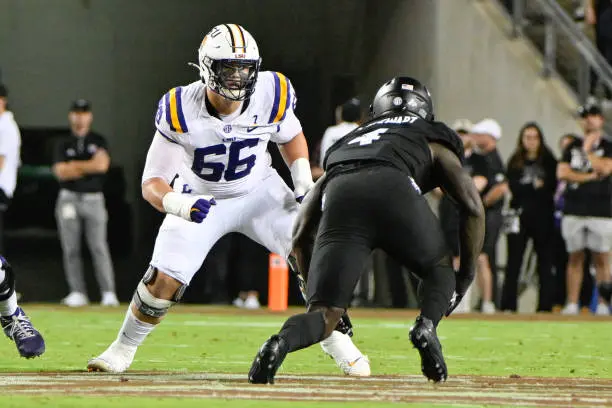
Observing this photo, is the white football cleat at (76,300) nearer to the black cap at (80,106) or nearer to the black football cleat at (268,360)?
the black cap at (80,106)

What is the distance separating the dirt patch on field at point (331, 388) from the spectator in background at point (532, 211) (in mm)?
7683

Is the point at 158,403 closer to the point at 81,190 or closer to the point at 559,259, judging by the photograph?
the point at 81,190

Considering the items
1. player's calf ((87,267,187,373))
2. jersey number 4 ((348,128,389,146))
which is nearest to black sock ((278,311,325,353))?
jersey number 4 ((348,128,389,146))

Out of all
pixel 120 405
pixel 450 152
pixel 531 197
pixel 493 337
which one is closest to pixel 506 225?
pixel 531 197

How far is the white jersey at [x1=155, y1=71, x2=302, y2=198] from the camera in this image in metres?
6.93

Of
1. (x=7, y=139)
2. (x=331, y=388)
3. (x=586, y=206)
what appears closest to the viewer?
(x=331, y=388)

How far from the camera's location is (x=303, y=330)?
5.70 metres

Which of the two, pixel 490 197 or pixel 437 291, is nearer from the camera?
pixel 437 291

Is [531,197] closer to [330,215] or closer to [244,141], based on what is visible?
[244,141]

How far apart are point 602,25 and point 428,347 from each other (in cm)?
1015

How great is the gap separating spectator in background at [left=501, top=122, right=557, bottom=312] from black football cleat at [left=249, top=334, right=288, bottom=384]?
346 inches

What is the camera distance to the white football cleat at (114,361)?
686 cm

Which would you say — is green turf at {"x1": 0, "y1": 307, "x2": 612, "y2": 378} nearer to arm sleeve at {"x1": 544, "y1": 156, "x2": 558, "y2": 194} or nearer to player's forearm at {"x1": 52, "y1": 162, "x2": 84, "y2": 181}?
player's forearm at {"x1": 52, "y1": 162, "x2": 84, "y2": 181}

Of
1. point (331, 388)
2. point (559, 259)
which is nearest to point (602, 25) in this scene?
point (559, 259)
